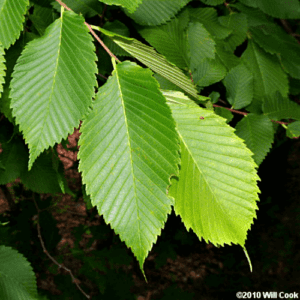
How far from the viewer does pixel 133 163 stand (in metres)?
0.64

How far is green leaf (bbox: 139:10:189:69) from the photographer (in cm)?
113

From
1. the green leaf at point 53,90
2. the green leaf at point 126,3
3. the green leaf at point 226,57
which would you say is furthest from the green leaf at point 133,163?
the green leaf at point 226,57

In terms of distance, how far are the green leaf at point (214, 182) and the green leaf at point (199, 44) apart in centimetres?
56

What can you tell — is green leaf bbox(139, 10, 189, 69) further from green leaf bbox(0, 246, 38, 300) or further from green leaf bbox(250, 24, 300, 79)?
green leaf bbox(0, 246, 38, 300)

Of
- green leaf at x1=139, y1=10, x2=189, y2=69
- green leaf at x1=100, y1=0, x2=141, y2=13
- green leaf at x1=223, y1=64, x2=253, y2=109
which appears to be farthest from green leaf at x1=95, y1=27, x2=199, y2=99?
green leaf at x1=223, y1=64, x2=253, y2=109

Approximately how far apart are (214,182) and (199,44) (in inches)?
28.3

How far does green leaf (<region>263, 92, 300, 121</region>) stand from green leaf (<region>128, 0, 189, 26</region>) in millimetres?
570

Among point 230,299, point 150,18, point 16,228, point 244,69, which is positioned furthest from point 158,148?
point 230,299

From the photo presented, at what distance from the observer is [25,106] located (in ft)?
2.19

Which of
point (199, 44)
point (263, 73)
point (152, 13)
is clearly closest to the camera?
point (152, 13)

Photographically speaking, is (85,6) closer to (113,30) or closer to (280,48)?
(113,30)

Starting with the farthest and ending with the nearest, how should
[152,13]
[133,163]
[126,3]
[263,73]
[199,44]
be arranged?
[263,73] → [199,44] → [152,13] → [126,3] → [133,163]

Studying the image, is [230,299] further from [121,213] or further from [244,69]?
[121,213]

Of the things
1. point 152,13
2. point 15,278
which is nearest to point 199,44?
point 152,13
